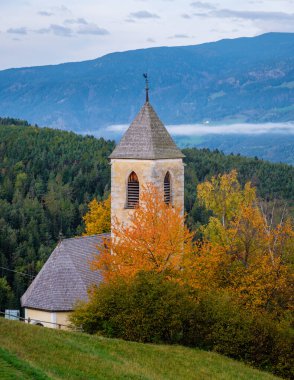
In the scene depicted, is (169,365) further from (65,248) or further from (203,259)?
(65,248)

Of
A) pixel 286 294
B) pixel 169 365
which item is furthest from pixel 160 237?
pixel 169 365

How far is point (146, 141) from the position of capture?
141ft

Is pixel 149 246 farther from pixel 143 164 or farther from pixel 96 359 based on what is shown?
pixel 96 359

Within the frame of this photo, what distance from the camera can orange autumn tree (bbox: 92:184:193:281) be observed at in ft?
124

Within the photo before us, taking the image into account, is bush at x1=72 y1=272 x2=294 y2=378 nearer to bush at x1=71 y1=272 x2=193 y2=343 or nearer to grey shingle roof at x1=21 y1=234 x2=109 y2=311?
bush at x1=71 y1=272 x2=193 y2=343

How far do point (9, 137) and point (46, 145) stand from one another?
969cm

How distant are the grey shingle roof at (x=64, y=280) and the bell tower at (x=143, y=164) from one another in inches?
110

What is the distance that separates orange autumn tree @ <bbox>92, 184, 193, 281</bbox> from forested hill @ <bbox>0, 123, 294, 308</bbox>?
2936cm

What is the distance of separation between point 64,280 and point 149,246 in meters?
5.53

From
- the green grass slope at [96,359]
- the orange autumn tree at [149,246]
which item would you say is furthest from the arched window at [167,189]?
the green grass slope at [96,359]

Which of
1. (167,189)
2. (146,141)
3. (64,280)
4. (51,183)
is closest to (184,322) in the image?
(64,280)

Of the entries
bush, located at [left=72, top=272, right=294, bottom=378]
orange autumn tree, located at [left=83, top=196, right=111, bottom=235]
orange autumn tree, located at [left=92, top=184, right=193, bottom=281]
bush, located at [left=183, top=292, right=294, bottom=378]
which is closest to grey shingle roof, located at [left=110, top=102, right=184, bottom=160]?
orange autumn tree, located at [left=92, top=184, right=193, bottom=281]

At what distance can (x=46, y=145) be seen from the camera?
16250 centimetres

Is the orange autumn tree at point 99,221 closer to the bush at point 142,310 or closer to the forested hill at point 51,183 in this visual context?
the forested hill at point 51,183
